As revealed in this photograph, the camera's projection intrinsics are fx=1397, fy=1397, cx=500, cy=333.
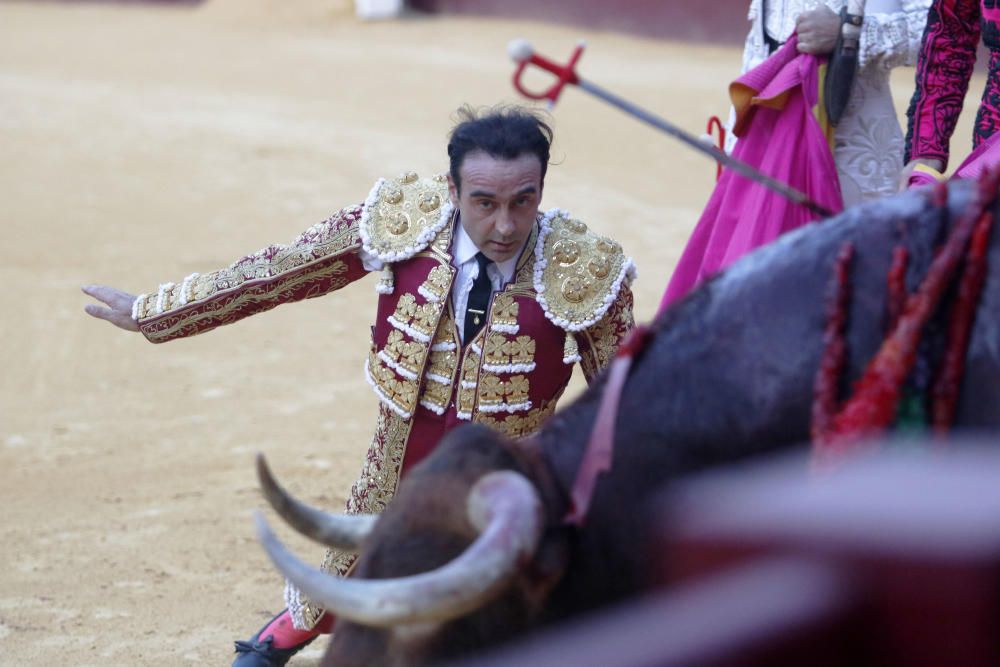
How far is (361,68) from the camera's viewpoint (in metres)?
14.9

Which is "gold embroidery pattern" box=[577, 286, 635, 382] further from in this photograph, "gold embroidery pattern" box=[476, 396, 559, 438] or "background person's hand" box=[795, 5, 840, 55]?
"background person's hand" box=[795, 5, 840, 55]

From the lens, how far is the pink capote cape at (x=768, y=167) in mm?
3586

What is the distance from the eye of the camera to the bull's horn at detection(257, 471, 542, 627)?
1.75 m

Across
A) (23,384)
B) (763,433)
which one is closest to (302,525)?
(763,433)

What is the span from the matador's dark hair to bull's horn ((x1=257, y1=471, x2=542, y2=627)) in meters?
1.34

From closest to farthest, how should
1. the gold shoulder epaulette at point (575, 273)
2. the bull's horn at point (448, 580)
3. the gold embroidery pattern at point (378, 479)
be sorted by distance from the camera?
the bull's horn at point (448, 580)
the gold shoulder epaulette at point (575, 273)
the gold embroidery pattern at point (378, 479)

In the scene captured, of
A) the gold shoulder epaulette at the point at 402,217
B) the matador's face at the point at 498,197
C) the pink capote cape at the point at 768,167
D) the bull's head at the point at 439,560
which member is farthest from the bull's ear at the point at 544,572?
the pink capote cape at the point at 768,167

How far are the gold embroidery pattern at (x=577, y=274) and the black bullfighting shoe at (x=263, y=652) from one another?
112 centimetres

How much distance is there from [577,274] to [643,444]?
4.17 feet

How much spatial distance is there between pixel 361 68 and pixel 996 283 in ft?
44.4

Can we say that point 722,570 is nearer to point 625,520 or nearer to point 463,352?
point 625,520

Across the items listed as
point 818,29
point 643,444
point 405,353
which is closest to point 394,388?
point 405,353

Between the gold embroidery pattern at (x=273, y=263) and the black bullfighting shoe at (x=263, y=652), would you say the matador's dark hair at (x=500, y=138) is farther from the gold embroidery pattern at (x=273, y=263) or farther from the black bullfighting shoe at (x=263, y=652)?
the black bullfighting shoe at (x=263, y=652)

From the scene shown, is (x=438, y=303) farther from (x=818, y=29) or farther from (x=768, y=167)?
(x=818, y=29)
